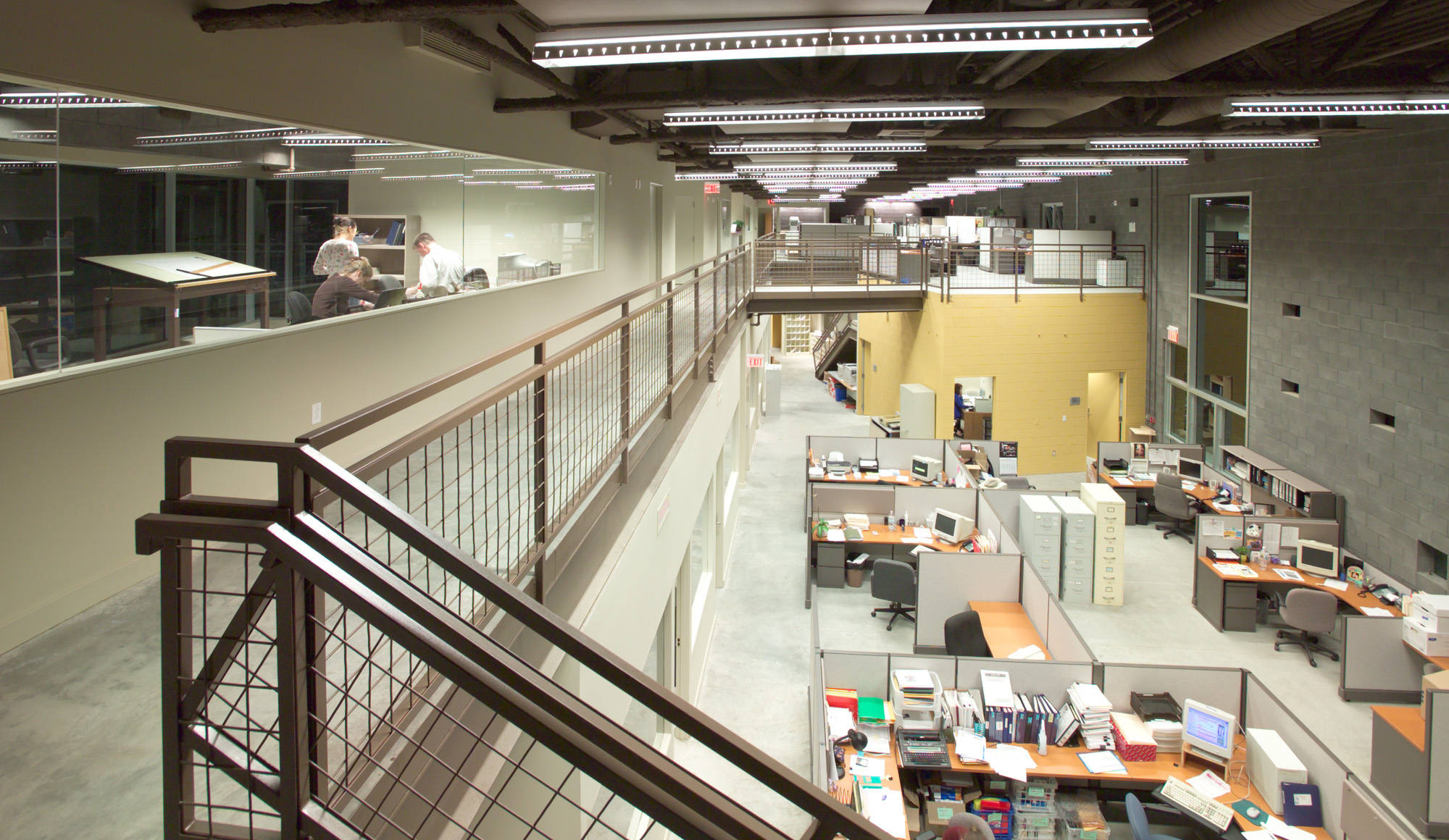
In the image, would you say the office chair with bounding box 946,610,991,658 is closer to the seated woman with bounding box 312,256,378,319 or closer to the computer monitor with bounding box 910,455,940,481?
the computer monitor with bounding box 910,455,940,481

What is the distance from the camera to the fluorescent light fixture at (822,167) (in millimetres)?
14422

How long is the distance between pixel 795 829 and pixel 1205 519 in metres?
6.68

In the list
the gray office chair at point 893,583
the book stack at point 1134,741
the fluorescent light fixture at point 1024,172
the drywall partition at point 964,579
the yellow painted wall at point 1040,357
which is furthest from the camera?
the yellow painted wall at point 1040,357

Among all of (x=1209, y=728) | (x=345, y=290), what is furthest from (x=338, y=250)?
(x=1209, y=728)

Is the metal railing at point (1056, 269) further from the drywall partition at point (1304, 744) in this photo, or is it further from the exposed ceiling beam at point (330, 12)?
the exposed ceiling beam at point (330, 12)

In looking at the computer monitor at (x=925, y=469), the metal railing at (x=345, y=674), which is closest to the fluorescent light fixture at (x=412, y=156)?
the metal railing at (x=345, y=674)

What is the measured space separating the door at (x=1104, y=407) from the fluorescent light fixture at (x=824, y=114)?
1260 centimetres

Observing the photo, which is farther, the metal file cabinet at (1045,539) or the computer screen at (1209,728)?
the metal file cabinet at (1045,539)

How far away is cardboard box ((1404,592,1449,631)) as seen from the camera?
816 centimetres

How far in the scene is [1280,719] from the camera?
6391 mm

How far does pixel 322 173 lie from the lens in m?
5.33

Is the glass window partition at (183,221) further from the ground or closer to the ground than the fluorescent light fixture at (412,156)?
closer to the ground

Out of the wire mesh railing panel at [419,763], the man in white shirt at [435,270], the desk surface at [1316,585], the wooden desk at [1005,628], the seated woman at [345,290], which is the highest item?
the man in white shirt at [435,270]

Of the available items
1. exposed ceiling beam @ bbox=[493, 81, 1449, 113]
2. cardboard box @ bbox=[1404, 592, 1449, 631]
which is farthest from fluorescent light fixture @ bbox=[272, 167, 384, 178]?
cardboard box @ bbox=[1404, 592, 1449, 631]
